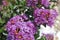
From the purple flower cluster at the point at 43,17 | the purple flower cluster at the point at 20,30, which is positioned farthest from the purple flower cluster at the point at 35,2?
the purple flower cluster at the point at 20,30

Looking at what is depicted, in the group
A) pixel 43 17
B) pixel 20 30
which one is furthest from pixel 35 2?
pixel 20 30

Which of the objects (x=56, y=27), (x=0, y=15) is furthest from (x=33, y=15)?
(x=56, y=27)

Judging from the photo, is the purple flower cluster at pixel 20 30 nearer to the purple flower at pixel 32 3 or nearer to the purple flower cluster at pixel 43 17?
the purple flower cluster at pixel 43 17

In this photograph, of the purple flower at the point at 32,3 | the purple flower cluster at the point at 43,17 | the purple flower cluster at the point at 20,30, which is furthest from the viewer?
the purple flower at the point at 32,3

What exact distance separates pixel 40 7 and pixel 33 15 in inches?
4.4

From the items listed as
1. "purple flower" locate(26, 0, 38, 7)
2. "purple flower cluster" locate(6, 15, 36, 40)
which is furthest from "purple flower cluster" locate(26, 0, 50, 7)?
"purple flower cluster" locate(6, 15, 36, 40)

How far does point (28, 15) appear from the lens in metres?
2.16

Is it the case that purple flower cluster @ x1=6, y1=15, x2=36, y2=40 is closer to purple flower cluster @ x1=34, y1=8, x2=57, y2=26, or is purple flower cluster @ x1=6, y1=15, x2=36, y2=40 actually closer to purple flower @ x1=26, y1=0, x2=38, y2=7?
purple flower cluster @ x1=34, y1=8, x2=57, y2=26

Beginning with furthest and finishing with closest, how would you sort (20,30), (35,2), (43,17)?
(35,2)
(43,17)
(20,30)


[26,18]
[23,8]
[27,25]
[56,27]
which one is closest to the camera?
[27,25]

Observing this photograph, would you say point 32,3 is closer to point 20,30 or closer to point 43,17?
point 43,17

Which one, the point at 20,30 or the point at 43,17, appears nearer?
the point at 20,30

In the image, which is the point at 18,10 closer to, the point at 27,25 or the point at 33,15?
the point at 33,15

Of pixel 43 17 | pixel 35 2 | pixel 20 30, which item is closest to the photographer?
pixel 20 30
